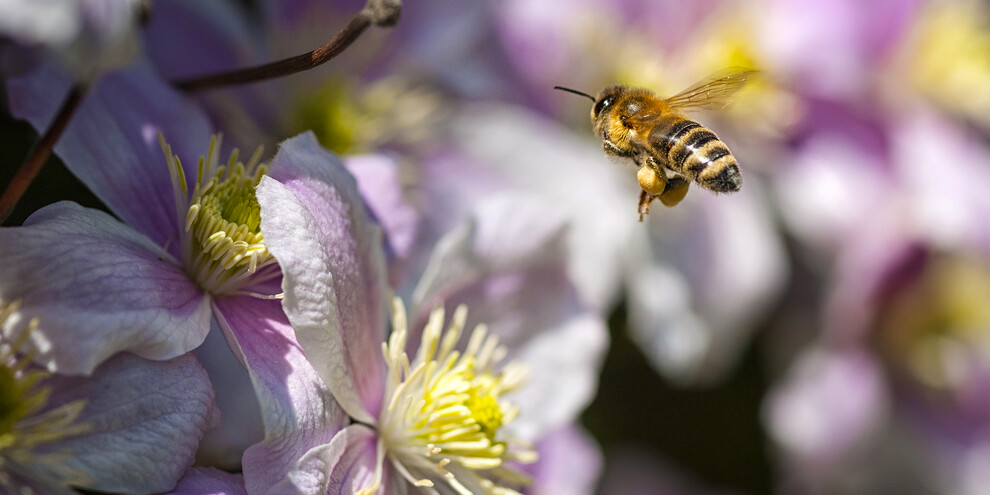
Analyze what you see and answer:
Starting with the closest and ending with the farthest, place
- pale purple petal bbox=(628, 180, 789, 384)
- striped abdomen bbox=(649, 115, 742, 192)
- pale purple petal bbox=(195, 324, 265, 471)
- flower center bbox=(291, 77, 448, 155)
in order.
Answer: pale purple petal bbox=(195, 324, 265, 471), striped abdomen bbox=(649, 115, 742, 192), flower center bbox=(291, 77, 448, 155), pale purple petal bbox=(628, 180, 789, 384)

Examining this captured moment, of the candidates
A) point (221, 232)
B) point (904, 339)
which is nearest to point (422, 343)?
point (221, 232)

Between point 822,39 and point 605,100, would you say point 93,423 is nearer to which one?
point 605,100

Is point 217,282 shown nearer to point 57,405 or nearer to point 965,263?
point 57,405

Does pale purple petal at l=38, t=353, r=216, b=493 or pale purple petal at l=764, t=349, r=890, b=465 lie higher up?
pale purple petal at l=764, t=349, r=890, b=465

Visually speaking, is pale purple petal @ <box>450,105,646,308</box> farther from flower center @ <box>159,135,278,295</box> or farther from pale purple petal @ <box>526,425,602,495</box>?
flower center @ <box>159,135,278,295</box>

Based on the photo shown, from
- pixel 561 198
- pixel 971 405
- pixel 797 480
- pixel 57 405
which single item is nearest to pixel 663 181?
pixel 561 198

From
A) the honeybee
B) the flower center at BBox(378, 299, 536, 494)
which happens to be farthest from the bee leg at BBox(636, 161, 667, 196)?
the flower center at BBox(378, 299, 536, 494)
